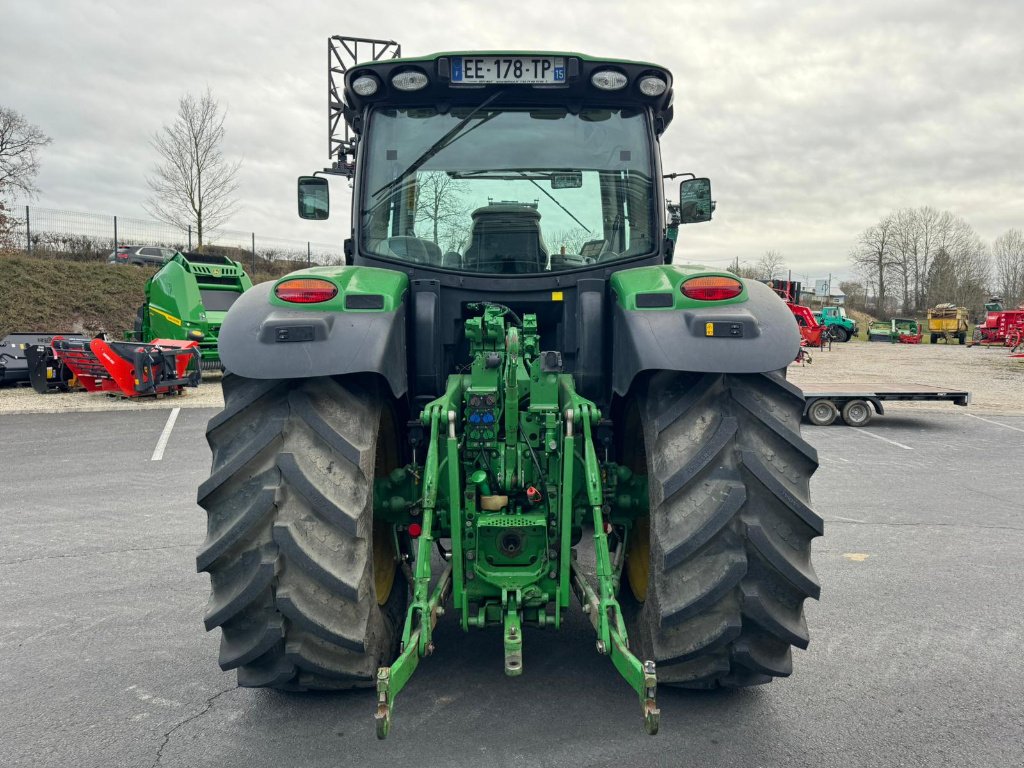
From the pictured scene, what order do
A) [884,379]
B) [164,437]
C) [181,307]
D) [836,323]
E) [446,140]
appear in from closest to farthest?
[446,140], [164,437], [181,307], [884,379], [836,323]

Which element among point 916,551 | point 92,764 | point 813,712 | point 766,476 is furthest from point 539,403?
point 916,551

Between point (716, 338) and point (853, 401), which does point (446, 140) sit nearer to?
point (716, 338)

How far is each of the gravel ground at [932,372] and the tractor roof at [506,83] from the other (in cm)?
935

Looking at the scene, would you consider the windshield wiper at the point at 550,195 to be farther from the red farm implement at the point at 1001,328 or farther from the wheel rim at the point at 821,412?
the red farm implement at the point at 1001,328

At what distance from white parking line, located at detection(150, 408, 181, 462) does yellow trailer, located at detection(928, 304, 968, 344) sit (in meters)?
41.0

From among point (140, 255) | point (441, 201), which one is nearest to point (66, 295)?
point (140, 255)

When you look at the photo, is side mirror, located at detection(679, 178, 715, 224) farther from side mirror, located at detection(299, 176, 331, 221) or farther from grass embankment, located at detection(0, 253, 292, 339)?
grass embankment, located at detection(0, 253, 292, 339)

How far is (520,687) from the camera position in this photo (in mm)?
2967

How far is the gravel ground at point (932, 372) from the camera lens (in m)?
13.9

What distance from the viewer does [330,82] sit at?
15.6m

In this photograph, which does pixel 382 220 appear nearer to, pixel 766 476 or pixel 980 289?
pixel 766 476

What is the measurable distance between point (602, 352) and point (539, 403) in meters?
0.58

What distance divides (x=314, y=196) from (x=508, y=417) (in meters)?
2.09

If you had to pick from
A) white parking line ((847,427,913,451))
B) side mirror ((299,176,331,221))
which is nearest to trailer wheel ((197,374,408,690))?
side mirror ((299,176,331,221))
